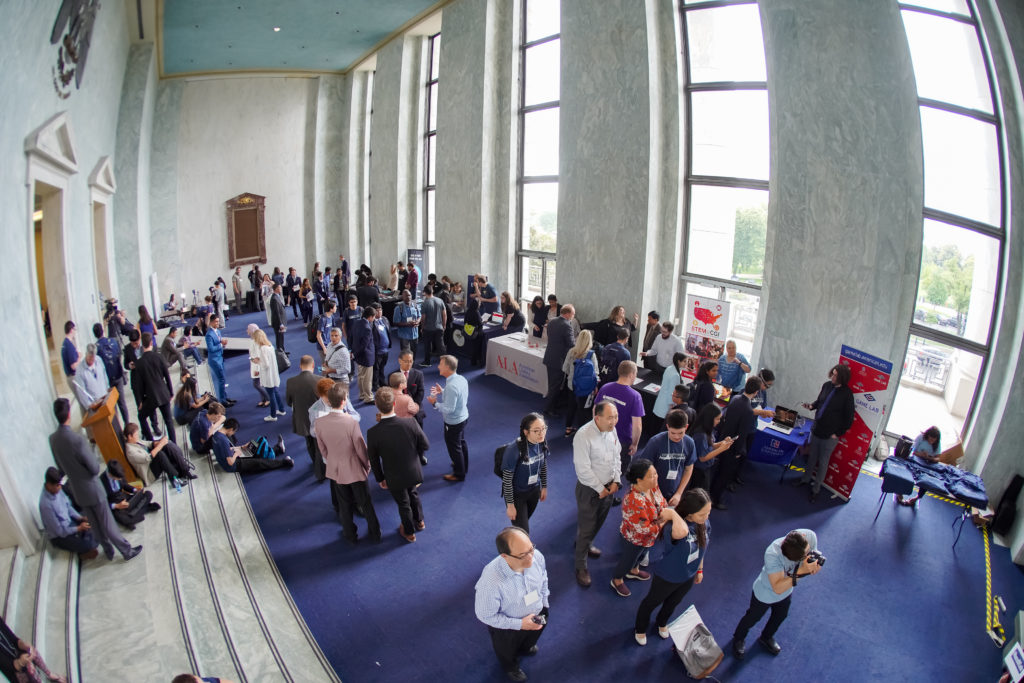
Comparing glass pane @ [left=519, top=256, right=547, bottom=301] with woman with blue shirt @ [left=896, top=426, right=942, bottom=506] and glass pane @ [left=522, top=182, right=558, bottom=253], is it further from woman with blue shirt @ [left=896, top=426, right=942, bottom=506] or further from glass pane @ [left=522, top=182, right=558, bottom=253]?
woman with blue shirt @ [left=896, top=426, right=942, bottom=506]

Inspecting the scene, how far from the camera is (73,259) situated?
758 cm

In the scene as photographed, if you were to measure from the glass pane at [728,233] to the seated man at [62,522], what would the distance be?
8139 millimetres

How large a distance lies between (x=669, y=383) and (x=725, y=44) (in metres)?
5.44

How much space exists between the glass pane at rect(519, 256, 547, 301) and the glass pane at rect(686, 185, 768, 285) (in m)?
3.50

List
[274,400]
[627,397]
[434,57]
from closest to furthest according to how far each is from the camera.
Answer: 1. [627,397]
2. [274,400]
3. [434,57]

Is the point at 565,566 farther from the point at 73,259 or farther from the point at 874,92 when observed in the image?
the point at 73,259

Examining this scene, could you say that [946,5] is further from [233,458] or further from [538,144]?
[233,458]

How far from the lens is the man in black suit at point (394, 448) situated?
4.02 m

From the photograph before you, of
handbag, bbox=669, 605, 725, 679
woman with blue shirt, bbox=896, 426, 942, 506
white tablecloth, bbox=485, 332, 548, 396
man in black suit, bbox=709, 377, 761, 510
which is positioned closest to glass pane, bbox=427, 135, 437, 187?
white tablecloth, bbox=485, 332, 548, 396

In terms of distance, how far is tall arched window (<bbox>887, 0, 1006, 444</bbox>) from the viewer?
5.28 m

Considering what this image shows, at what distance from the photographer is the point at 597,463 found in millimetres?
3625

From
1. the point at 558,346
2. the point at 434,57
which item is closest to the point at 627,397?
the point at 558,346

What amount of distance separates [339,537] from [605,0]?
8671 mm

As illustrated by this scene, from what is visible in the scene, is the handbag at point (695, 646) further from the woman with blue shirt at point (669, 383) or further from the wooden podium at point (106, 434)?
the wooden podium at point (106, 434)
